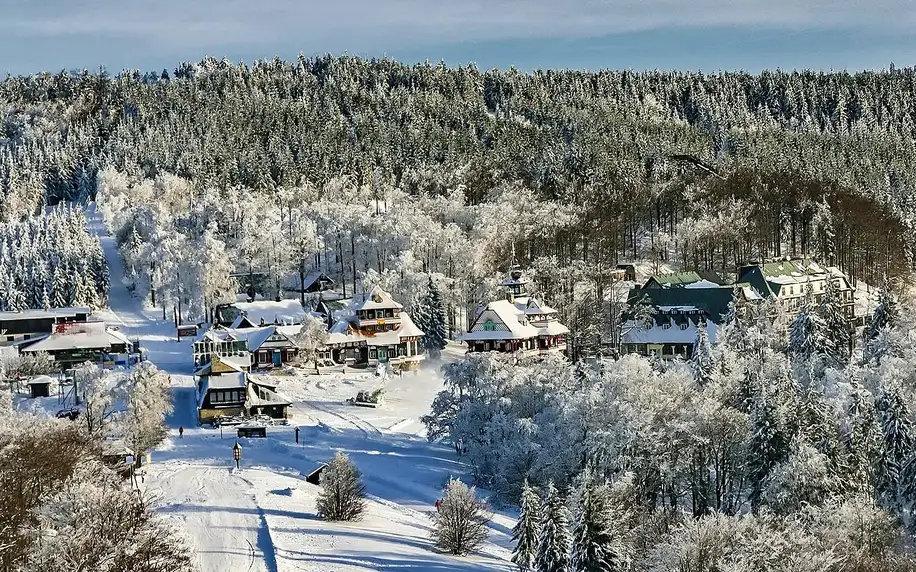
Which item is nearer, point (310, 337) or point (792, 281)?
point (310, 337)

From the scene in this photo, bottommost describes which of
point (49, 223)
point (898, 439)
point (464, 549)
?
point (464, 549)

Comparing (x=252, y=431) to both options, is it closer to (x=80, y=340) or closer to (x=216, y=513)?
(x=216, y=513)

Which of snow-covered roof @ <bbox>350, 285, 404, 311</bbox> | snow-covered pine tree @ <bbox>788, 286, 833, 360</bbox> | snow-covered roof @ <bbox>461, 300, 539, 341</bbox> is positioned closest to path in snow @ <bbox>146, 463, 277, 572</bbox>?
snow-covered pine tree @ <bbox>788, 286, 833, 360</bbox>

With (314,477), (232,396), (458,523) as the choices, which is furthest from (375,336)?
(458,523)

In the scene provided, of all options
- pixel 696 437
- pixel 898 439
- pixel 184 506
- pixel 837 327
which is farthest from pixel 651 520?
pixel 837 327

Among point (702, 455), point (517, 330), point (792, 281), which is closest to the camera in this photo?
point (702, 455)

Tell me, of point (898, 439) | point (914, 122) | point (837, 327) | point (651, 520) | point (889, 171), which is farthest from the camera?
A: point (914, 122)

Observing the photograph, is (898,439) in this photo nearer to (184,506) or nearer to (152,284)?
(184,506)
